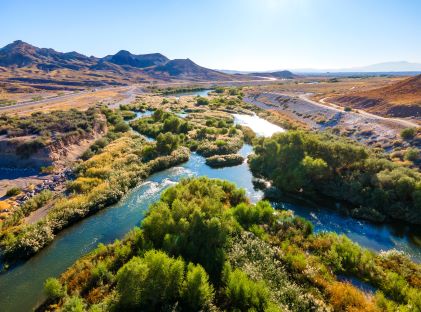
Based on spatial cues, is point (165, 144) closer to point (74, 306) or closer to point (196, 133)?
point (196, 133)

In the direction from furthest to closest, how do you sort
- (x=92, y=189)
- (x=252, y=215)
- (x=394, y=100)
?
(x=394, y=100) < (x=92, y=189) < (x=252, y=215)

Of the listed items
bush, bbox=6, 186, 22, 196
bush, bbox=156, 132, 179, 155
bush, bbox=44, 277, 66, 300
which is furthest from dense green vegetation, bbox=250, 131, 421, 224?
bush, bbox=6, 186, 22, 196

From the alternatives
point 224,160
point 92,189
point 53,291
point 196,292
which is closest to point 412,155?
point 224,160

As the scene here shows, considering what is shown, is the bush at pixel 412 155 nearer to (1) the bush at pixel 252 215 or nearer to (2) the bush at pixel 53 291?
(1) the bush at pixel 252 215

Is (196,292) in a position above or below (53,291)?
above

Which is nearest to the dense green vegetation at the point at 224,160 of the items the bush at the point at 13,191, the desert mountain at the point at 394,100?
the bush at the point at 13,191

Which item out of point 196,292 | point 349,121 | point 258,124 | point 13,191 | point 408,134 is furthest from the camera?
point 258,124

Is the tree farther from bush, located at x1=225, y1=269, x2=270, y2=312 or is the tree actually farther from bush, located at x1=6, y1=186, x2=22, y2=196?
bush, located at x1=6, y1=186, x2=22, y2=196
